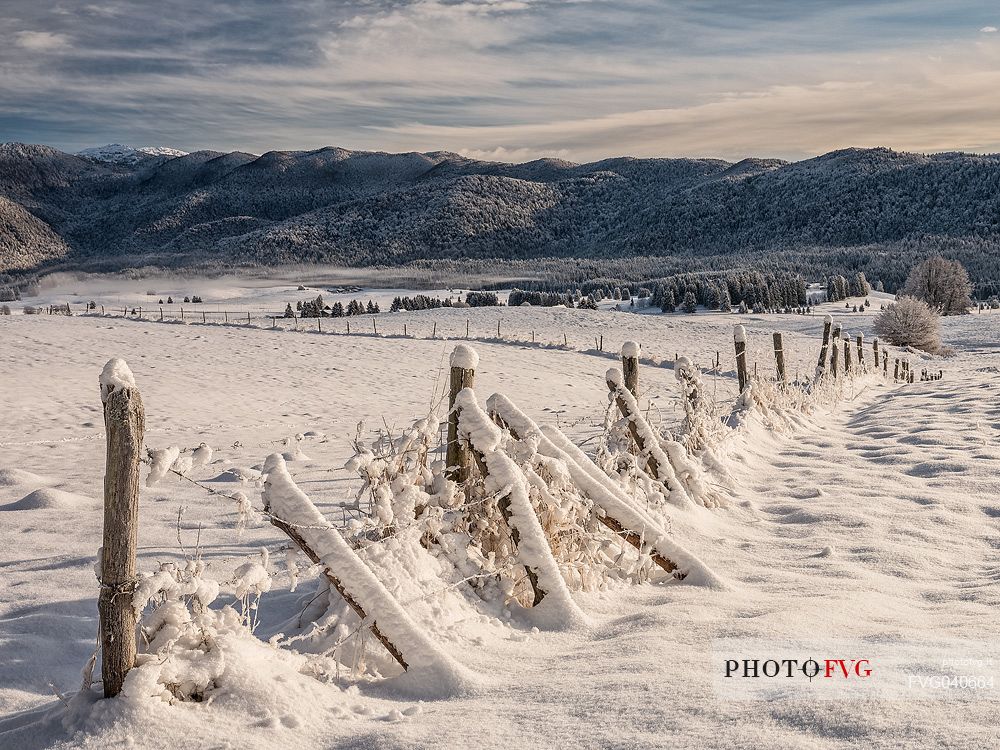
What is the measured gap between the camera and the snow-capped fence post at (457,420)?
4.46m

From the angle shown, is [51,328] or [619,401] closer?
[619,401]

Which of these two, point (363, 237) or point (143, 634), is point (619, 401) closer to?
point (143, 634)

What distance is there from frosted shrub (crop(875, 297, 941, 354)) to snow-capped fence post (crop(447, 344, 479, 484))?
39277mm

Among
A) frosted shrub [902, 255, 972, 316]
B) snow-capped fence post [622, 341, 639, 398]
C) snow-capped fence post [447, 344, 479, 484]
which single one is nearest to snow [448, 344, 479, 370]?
snow-capped fence post [447, 344, 479, 484]

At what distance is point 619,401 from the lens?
247 inches

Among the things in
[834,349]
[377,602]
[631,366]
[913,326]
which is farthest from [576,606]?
[913,326]

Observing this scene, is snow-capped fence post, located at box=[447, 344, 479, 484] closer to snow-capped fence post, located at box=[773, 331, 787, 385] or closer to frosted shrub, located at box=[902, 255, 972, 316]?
snow-capped fence post, located at box=[773, 331, 787, 385]

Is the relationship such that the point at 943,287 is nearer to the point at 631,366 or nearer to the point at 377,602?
the point at 631,366

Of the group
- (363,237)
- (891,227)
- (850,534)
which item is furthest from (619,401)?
(363,237)

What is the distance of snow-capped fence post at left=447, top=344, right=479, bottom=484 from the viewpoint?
446 centimetres

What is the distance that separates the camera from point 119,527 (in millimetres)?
2863

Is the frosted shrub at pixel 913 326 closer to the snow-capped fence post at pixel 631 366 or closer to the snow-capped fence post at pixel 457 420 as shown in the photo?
the snow-capped fence post at pixel 631 366

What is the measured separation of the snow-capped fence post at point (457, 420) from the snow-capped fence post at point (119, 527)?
185 centimetres

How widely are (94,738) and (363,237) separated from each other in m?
202
